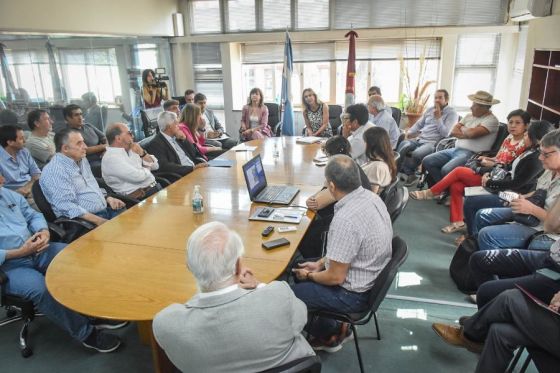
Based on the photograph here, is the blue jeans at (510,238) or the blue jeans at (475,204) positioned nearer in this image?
the blue jeans at (510,238)

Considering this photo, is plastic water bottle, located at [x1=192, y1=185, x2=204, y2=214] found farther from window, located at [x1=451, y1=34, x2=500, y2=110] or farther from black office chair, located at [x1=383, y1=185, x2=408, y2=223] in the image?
window, located at [x1=451, y1=34, x2=500, y2=110]

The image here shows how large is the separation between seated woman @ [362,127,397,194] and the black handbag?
925 millimetres

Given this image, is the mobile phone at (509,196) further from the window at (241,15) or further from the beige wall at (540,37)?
the window at (241,15)

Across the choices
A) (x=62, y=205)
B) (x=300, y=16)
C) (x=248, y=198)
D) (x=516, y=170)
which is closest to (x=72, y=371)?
(x=62, y=205)

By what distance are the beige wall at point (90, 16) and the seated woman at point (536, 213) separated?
208 inches

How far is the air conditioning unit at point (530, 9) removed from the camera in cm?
468

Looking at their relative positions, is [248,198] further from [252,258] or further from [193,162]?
[193,162]

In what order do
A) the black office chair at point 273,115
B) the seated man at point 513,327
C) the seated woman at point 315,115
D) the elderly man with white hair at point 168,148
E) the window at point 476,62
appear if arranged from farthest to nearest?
the black office chair at point 273,115 < the window at point 476,62 < the seated woman at point 315,115 < the elderly man with white hair at point 168,148 < the seated man at point 513,327

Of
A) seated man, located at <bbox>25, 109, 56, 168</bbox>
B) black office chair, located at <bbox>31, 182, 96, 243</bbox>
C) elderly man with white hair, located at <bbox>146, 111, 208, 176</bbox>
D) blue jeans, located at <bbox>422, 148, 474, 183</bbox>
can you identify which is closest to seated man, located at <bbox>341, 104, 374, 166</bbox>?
blue jeans, located at <bbox>422, 148, 474, 183</bbox>

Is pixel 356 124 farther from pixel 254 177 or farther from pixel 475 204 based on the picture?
pixel 254 177

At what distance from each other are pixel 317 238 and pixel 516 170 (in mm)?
1849

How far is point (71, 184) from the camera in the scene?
2949mm

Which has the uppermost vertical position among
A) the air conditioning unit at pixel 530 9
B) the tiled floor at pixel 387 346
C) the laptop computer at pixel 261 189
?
the air conditioning unit at pixel 530 9

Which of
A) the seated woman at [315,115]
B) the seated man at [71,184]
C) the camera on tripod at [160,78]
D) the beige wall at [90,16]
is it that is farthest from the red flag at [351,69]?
the seated man at [71,184]
